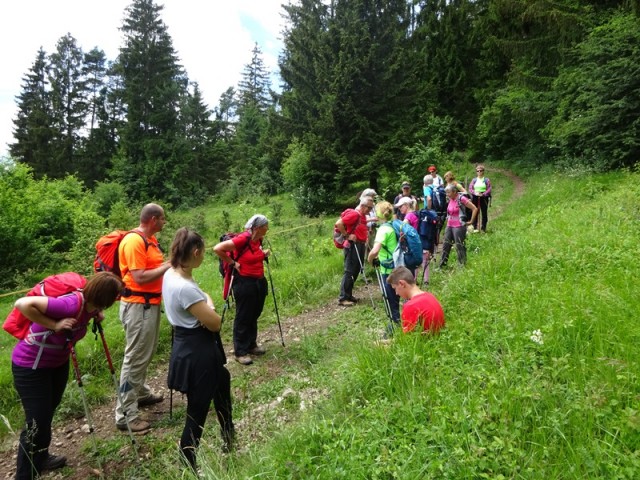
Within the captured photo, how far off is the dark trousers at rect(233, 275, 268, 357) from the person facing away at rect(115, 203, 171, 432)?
141cm

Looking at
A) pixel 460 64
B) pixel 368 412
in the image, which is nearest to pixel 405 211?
pixel 368 412

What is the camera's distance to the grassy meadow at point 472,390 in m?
2.35

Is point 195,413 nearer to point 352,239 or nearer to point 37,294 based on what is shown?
point 37,294

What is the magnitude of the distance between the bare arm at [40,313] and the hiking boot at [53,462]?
1708mm

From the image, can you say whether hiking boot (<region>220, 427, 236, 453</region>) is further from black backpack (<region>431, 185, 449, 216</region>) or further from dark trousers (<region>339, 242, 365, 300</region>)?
black backpack (<region>431, 185, 449, 216</region>)

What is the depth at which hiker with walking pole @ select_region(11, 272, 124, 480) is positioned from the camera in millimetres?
3385

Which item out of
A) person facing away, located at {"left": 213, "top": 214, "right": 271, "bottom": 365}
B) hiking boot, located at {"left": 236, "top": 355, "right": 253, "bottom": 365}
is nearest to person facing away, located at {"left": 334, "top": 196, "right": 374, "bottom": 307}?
person facing away, located at {"left": 213, "top": 214, "right": 271, "bottom": 365}

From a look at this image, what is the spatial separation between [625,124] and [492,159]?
1642 cm

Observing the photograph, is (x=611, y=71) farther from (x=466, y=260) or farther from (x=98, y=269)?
(x=98, y=269)

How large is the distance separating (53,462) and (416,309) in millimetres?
4092

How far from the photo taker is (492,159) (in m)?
28.5

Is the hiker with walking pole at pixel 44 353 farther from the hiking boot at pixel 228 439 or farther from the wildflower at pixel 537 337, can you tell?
the wildflower at pixel 537 337

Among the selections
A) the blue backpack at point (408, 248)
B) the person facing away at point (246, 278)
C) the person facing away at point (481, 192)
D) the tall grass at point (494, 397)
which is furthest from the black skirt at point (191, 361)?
the person facing away at point (481, 192)

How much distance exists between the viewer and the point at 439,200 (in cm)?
939
